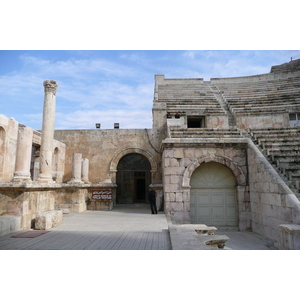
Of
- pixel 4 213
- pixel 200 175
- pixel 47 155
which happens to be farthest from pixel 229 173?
pixel 4 213

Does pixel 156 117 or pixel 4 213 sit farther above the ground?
pixel 156 117

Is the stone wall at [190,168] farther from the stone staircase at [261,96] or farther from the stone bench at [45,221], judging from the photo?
the stone staircase at [261,96]

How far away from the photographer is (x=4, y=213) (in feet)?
22.3

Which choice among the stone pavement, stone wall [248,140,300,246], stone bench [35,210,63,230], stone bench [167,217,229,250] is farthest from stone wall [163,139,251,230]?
stone bench [35,210,63,230]

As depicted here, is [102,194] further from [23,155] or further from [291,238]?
[291,238]

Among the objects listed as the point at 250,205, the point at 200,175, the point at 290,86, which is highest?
the point at 290,86

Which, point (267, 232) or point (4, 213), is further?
point (267, 232)

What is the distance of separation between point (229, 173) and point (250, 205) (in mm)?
1529

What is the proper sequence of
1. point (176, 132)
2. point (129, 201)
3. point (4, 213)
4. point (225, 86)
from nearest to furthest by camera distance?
point (4, 213) → point (176, 132) → point (129, 201) → point (225, 86)

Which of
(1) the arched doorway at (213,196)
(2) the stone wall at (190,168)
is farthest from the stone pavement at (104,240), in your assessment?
(1) the arched doorway at (213,196)

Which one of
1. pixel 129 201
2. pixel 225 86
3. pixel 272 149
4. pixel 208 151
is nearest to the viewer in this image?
pixel 272 149

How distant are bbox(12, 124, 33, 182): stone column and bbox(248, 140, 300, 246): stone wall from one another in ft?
24.9

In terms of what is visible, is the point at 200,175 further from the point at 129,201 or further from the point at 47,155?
the point at 129,201

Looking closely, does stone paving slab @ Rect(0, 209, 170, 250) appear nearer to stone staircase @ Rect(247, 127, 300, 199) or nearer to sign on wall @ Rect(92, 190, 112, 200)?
stone staircase @ Rect(247, 127, 300, 199)
